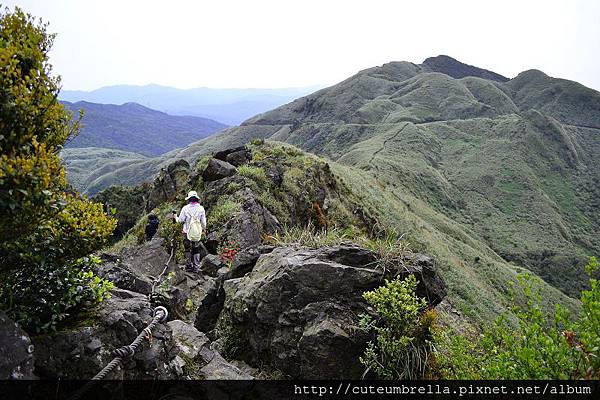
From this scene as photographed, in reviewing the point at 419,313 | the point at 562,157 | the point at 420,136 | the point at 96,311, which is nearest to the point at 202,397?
the point at 96,311

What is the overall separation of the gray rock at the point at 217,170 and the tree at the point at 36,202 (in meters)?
14.0

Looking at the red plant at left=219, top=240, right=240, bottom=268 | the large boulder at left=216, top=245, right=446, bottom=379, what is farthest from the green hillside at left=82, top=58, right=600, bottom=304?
the large boulder at left=216, top=245, right=446, bottom=379

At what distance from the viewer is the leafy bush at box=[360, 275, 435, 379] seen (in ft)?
17.5

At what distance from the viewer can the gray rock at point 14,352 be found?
11.1 ft

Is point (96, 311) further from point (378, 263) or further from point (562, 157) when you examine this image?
point (562, 157)

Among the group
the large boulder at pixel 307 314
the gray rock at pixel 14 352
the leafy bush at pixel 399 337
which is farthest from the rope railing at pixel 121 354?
the leafy bush at pixel 399 337

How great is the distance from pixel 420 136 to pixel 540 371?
11073 centimetres

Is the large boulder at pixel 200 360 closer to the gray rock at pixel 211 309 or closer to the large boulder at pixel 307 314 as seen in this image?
the large boulder at pixel 307 314

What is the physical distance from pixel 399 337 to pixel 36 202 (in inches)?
186

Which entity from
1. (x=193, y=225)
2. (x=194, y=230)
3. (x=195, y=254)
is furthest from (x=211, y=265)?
(x=193, y=225)

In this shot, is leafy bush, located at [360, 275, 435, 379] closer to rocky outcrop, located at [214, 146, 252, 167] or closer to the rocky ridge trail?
the rocky ridge trail

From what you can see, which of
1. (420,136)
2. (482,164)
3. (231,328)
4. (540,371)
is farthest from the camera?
(420,136)

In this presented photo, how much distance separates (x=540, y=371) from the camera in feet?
12.1

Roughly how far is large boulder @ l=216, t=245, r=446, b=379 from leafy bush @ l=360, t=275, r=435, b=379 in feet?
1.23
